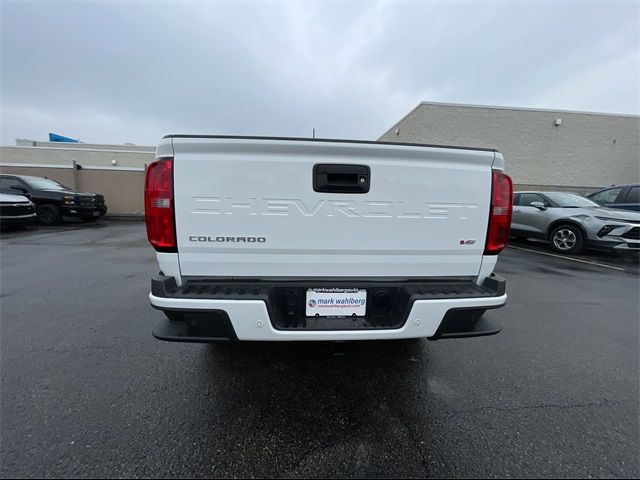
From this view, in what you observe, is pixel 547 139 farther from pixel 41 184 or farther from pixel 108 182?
pixel 41 184

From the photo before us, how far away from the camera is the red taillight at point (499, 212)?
200cm

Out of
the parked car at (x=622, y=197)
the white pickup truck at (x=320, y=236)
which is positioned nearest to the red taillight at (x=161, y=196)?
the white pickup truck at (x=320, y=236)

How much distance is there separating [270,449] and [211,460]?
0.32m

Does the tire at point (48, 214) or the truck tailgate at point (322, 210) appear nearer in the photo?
the truck tailgate at point (322, 210)

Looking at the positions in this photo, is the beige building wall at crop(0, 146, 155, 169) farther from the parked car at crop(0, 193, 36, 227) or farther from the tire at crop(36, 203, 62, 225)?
the parked car at crop(0, 193, 36, 227)

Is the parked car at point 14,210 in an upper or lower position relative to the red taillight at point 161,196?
lower

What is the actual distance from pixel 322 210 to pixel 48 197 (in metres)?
12.8

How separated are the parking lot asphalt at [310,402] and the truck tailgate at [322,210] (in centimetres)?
94

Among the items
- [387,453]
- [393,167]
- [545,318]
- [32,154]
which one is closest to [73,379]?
[387,453]

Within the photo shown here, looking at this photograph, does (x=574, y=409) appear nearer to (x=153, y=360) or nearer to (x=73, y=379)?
(x=153, y=360)

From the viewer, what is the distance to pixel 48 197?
33.3 feet

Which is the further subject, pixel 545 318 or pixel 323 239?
pixel 545 318

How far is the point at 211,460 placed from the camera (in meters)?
1.58

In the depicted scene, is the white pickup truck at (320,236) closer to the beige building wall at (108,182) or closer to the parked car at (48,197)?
the parked car at (48,197)
